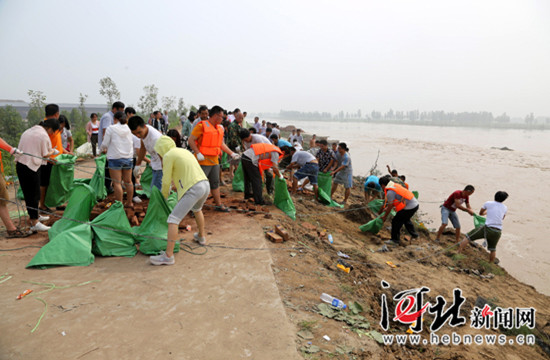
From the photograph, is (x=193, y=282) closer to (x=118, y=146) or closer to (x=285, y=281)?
(x=285, y=281)

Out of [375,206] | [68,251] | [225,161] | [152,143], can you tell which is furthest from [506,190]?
[68,251]

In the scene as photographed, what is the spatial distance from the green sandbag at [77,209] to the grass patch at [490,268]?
6894 millimetres

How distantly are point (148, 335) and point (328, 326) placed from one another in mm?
1518

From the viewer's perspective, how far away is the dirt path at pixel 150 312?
87.9 inches

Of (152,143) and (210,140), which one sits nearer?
(152,143)

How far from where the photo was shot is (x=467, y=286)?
483 cm

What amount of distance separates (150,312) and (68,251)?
4.76ft

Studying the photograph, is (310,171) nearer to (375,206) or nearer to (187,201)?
(375,206)

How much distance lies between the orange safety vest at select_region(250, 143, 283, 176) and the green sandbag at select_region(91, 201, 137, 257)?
2.44 m

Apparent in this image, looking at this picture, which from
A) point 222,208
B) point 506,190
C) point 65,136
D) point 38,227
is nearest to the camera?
point 38,227

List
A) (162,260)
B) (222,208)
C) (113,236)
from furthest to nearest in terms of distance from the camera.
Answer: (222,208) < (113,236) < (162,260)

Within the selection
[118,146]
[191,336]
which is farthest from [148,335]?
[118,146]

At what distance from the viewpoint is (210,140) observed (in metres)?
4.59

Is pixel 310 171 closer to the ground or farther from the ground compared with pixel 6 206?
farther from the ground
